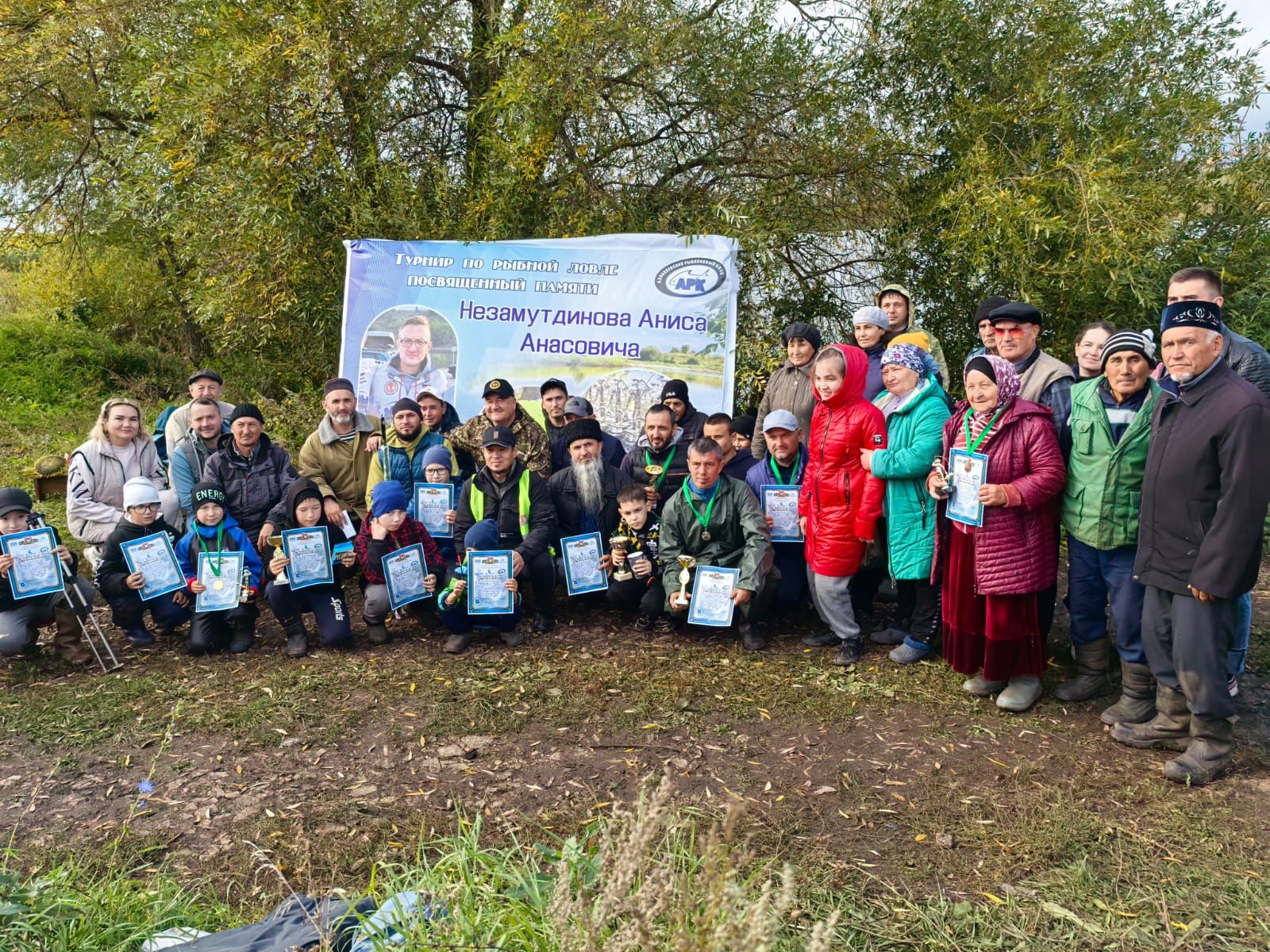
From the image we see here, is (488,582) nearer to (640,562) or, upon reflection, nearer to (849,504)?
(640,562)

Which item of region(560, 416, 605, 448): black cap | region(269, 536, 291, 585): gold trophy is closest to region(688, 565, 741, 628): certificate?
region(560, 416, 605, 448): black cap

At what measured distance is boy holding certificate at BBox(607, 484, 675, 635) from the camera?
5.87 m

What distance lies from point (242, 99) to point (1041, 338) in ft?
21.3

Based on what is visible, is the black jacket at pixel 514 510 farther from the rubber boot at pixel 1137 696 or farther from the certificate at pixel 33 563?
the rubber boot at pixel 1137 696

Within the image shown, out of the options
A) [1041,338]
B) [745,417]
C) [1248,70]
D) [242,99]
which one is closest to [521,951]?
[745,417]

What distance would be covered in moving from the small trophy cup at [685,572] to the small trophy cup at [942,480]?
1547mm

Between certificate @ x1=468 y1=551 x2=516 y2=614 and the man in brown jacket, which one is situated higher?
the man in brown jacket

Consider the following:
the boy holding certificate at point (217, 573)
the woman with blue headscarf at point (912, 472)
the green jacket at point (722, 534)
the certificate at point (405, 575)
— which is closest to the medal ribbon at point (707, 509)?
the green jacket at point (722, 534)

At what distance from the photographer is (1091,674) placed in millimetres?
4738

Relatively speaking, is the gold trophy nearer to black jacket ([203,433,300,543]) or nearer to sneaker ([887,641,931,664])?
black jacket ([203,433,300,543])

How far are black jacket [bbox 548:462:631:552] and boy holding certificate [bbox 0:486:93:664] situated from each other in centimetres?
292

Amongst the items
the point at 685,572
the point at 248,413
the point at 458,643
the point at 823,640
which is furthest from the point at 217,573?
the point at 823,640

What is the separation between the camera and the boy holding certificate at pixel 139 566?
18.0 ft

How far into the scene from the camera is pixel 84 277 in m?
14.4
